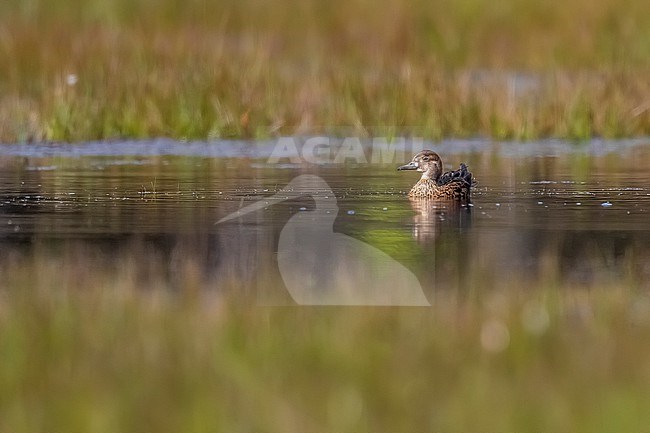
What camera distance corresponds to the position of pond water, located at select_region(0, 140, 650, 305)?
30.7ft

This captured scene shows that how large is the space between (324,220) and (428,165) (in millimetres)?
2334

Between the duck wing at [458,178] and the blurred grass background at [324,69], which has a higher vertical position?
the blurred grass background at [324,69]

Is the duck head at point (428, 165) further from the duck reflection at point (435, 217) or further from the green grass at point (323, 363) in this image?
the green grass at point (323, 363)

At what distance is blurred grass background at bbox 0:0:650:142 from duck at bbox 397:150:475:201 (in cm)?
531

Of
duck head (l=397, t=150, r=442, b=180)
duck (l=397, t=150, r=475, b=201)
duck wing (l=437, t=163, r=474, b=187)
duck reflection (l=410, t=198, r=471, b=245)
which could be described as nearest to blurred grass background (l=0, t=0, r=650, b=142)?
duck head (l=397, t=150, r=442, b=180)

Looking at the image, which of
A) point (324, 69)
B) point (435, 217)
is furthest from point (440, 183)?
point (324, 69)

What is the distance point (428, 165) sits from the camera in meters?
14.0

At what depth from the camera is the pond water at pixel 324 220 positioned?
9.37 m

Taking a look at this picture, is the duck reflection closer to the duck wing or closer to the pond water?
the pond water

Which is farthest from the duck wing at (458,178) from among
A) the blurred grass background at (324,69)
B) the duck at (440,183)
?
the blurred grass background at (324,69)

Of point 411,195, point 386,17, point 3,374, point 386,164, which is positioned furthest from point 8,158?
point 3,374

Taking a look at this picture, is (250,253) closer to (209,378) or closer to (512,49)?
(209,378)

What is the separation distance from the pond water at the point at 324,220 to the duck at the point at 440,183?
172mm

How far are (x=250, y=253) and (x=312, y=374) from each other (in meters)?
3.63
